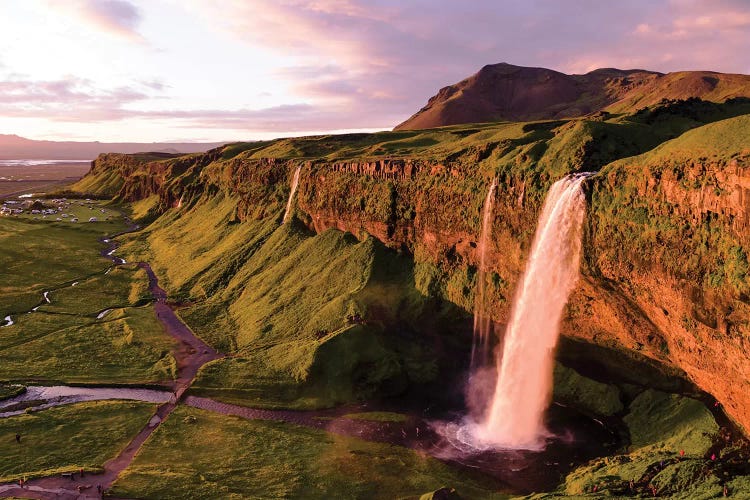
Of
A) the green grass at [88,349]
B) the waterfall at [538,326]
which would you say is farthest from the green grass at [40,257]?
the waterfall at [538,326]

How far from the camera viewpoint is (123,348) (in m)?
66.4

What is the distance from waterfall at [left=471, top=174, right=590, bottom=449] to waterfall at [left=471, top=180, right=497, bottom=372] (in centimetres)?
526

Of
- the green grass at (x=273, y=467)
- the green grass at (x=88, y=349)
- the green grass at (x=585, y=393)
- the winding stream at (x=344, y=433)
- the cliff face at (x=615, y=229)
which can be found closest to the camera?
the cliff face at (x=615, y=229)

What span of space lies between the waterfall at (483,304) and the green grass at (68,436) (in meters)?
35.2

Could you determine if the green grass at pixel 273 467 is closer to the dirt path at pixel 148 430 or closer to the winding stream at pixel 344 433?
the dirt path at pixel 148 430

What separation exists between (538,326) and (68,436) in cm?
4514

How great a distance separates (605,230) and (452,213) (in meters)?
21.7

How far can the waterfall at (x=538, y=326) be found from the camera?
45.1m

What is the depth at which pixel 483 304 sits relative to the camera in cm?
5700

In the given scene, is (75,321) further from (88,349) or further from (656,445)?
(656,445)

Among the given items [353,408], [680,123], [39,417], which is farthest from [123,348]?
[680,123]

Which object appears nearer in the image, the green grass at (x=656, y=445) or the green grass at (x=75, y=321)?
the green grass at (x=656, y=445)

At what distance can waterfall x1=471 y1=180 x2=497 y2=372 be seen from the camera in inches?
2200

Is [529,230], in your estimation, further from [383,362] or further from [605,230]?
[383,362]
